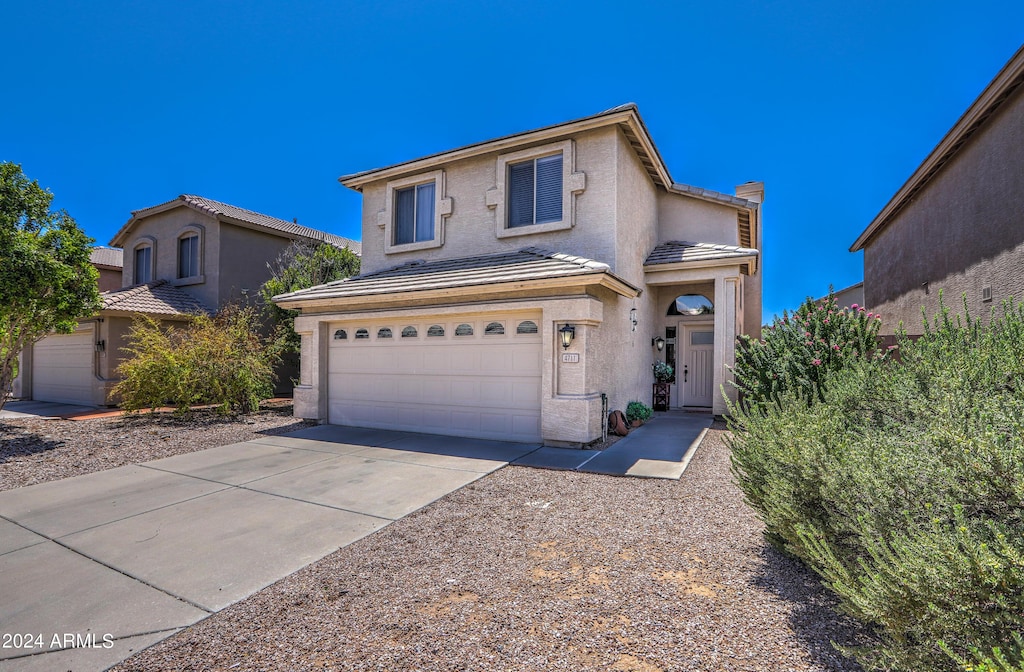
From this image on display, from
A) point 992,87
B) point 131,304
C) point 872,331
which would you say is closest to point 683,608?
point 872,331

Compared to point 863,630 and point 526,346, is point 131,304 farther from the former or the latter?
point 863,630

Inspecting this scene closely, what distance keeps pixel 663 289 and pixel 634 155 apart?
406 centimetres

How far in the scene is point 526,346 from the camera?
8641mm

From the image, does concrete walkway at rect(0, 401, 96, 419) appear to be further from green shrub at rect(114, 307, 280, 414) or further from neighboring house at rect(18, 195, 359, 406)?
green shrub at rect(114, 307, 280, 414)

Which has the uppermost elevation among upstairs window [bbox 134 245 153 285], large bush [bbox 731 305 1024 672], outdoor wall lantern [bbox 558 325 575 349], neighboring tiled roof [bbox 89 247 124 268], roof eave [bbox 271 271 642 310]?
neighboring tiled roof [bbox 89 247 124 268]

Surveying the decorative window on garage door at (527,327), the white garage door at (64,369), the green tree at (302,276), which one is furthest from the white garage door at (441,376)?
the white garage door at (64,369)

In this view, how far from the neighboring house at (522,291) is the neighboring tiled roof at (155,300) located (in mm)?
6354

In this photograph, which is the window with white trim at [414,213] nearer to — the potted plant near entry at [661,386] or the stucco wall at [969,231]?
the potted plant near entry at [661,386]

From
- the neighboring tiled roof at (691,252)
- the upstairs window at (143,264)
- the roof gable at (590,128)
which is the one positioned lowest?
the neighboring tiled roof at (691,252)

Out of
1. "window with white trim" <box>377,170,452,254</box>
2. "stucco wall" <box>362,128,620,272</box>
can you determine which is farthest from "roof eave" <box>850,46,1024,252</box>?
"window with white trim" <box>377,170,452,254</box>

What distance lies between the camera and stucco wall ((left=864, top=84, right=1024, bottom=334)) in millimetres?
9000

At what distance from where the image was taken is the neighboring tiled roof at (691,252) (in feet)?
34.6

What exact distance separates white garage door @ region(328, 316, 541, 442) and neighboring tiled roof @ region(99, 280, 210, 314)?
24.7 feet

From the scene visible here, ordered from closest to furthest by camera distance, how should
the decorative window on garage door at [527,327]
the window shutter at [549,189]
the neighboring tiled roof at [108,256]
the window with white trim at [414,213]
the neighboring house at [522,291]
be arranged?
the neighboring house at [522,291] → the decorative window on garage door at [527,327] → the window shutter at [549,189] → the window with white trim at [414,213] → the neighboring tiled roof at [108,256]
